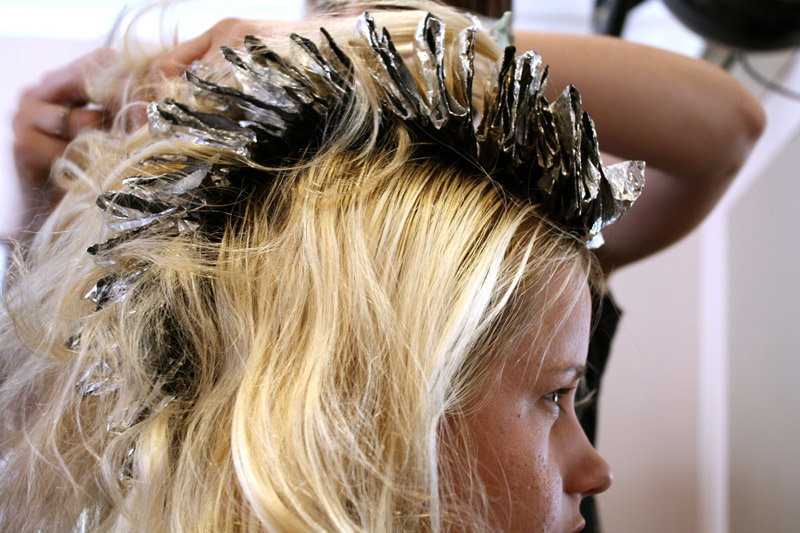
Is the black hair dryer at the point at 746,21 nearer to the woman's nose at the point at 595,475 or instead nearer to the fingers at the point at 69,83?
the woman's nose at the point at 595,475

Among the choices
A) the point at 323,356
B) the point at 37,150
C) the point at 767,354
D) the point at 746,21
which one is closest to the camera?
the point at 323,356

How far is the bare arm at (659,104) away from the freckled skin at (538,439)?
0.27 metres

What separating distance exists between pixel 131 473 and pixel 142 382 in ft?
0.24

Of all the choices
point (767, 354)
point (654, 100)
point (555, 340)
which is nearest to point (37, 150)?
point (555, 340)

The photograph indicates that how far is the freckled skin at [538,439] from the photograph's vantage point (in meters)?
0.49

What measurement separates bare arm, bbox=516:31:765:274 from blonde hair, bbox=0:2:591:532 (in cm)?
23

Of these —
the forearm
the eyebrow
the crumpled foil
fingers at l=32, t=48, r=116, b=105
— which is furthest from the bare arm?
fingers at l=32, t=48, r=116, b=105

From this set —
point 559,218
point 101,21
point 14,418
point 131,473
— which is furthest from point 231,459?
point 101,21

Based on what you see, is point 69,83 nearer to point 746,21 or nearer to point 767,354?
point 746,21

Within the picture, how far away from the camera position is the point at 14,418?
1.83ft

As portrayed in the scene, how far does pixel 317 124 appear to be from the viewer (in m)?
0.52

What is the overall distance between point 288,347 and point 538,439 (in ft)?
0.74

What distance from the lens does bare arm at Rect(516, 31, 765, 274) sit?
68cm

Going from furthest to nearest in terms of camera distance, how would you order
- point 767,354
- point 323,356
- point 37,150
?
point 767,354
point 37,150
point 323,356
